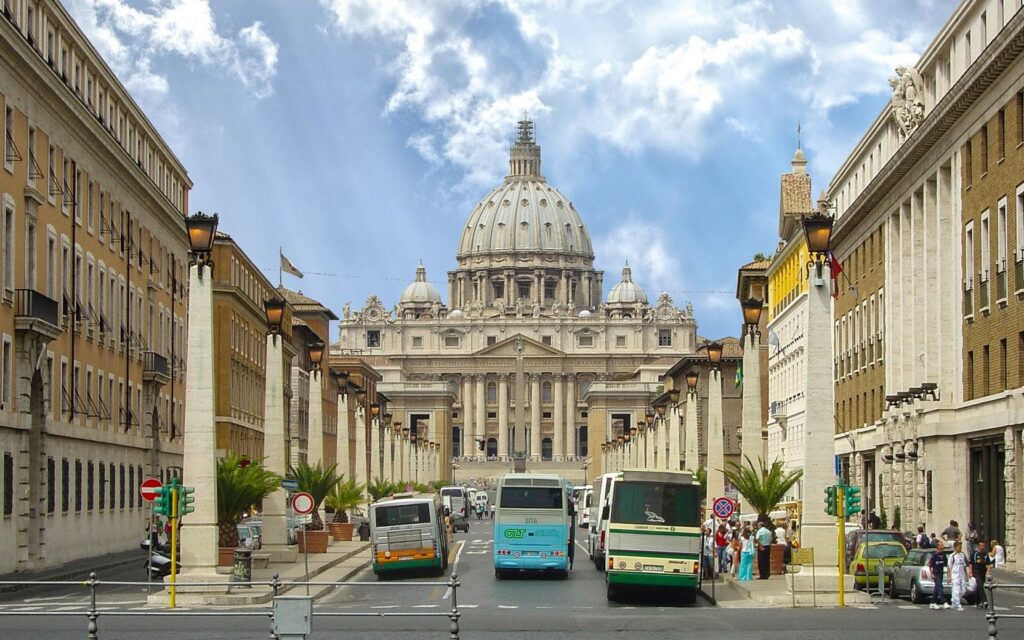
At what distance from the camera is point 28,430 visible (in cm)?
4716

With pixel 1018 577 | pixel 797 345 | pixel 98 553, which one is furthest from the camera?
pixel 797 345

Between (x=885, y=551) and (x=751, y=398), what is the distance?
6995mm

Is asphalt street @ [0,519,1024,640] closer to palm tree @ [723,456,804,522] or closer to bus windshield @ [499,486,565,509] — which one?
bus windshield @ [499,486,565,509]

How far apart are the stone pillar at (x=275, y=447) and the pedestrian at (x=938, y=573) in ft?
53.9

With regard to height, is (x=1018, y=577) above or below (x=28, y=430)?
below

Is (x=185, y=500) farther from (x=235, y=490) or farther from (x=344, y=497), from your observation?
(x=344, y=497)

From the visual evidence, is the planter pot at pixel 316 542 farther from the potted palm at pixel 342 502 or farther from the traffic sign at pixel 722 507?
the traffic sign at pixel 722 507

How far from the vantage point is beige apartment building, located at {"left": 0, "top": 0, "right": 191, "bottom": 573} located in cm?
4588

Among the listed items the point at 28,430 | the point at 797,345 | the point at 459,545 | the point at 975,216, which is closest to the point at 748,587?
the point at 975,216

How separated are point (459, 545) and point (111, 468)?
1861 cm

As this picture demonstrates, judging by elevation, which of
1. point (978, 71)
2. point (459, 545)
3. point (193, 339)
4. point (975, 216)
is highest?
point (978, 71)

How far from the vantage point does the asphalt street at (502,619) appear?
88.7 ft

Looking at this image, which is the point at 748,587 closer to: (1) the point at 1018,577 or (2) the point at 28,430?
(1) the point at 1018,577

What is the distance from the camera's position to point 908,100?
58062mm
